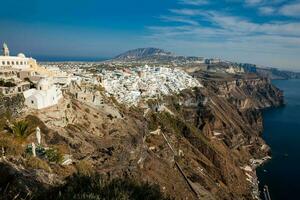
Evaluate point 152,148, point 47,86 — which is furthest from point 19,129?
point 152,148

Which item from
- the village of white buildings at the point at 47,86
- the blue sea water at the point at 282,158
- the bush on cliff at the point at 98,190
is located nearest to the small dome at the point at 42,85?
the village of white buildings at the point at 47,86

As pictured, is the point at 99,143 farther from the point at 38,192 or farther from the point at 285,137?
the point at 285,137

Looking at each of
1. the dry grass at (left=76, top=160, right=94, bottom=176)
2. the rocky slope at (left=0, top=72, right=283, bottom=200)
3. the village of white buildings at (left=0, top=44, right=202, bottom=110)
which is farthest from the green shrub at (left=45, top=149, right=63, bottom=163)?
the village of white buildings at (left=0, top=44, right=202, bottom=110)

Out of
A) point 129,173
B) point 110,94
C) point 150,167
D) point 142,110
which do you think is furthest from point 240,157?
point 129,173

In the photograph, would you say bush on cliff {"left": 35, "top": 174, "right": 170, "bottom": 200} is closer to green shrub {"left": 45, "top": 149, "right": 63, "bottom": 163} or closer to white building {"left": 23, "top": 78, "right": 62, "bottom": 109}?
green shrub {"left": 45, "top": 149, "right": 63, "bottom": 163}

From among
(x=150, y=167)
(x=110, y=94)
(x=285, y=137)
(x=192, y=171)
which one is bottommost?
(x=285, y=137)

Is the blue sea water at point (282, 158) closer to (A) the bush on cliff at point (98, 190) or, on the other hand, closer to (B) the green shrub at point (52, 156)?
(B) the green shrub at point (52, 156)

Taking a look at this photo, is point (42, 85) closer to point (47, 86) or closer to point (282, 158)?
point (47, 86)
